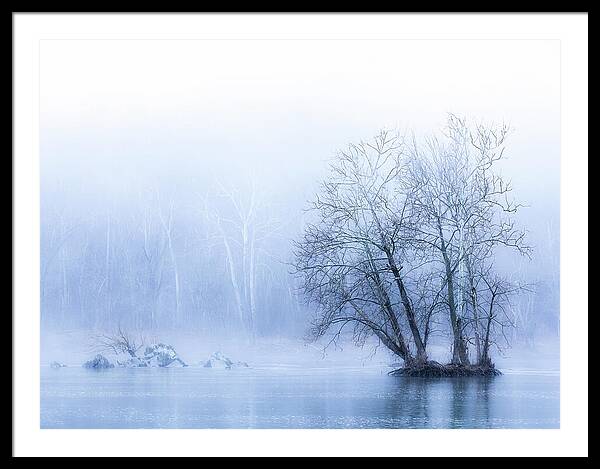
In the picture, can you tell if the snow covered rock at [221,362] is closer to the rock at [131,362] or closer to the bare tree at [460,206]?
the rock at [131,362]

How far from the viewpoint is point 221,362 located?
10328 mm

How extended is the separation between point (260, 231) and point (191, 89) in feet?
4.23

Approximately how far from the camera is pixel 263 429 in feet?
32.8

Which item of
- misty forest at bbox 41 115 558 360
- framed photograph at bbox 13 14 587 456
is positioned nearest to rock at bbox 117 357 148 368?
framed photograph at bbox 13 14 587 456

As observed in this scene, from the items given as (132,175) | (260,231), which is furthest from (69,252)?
(260,231)

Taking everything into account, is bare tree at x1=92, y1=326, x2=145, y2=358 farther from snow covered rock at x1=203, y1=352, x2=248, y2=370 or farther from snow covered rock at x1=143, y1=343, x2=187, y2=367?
snow covered rock at x1=203, y1=352, x2=248, y2=370

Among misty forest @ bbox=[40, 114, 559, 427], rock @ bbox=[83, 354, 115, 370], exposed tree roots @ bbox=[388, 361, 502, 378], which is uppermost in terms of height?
misty forest @ bbox=[40, 114, 559, 427]

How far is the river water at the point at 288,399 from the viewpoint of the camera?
10.0 metres

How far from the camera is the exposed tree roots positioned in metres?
10.4

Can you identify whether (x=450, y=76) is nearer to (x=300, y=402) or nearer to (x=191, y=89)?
(x=191, y=89)

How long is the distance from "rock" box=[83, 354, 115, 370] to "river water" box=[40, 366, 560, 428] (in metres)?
0.05

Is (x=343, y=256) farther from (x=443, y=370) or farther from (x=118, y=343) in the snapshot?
(x=118, y=343)

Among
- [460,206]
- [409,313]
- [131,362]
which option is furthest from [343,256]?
[131,362]

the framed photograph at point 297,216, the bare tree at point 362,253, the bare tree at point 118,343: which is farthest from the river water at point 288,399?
the bare tree at point 362,253
